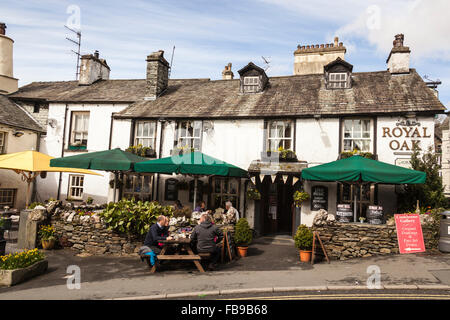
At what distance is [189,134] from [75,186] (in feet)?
23.2

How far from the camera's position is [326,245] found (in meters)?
9.34

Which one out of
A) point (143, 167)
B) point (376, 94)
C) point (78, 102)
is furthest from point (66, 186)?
point (376, 94)

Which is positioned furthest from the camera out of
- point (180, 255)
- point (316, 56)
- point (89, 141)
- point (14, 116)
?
point (316, 56)

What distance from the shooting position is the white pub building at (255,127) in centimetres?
1223

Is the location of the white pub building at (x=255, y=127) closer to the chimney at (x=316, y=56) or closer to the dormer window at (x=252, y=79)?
the dormer window at (x=252, y=79)

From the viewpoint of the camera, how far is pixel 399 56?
14.8 meters

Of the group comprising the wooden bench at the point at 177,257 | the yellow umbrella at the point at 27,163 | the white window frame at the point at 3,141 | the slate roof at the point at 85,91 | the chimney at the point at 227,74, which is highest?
the chimney at the point at 227,74

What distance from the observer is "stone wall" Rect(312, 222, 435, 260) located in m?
9.09

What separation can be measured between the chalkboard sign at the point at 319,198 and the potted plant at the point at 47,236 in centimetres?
1012

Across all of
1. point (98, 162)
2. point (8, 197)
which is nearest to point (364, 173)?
point (98, 162)

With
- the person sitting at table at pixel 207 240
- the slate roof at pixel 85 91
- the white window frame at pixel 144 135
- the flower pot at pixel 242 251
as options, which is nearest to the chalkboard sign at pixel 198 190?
the white window frame at pixel 144 135

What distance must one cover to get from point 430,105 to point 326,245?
7.44 m

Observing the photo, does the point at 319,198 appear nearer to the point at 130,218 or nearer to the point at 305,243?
the point at 305,243

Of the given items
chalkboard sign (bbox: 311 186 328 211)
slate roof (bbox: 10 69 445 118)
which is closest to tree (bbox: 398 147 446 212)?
slate roof (bbox: 10 69 445 118)
